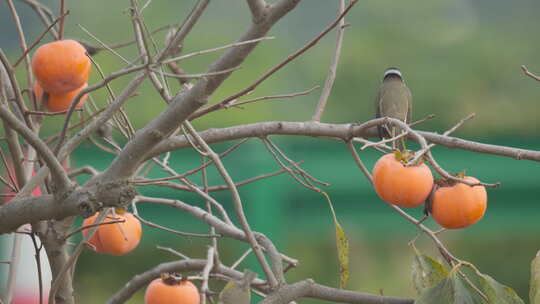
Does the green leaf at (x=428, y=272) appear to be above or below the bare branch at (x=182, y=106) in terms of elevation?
below

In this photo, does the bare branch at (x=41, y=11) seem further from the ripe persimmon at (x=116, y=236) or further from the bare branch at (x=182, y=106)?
the bare branch at (x=182, y=106)

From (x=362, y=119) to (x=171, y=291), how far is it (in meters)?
3.56

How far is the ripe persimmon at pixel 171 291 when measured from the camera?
0.99m

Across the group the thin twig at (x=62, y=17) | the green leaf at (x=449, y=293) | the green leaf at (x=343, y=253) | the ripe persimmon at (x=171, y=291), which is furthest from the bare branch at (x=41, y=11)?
the green leaf at (x=449, y=293)

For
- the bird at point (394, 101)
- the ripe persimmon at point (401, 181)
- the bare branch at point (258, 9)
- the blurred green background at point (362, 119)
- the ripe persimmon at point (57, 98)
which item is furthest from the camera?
the blurred green background at point (362, 119)

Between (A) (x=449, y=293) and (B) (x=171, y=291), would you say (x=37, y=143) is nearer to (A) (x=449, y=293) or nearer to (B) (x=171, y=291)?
(B) (x=171, y=291)

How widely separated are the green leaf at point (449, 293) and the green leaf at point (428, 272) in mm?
74

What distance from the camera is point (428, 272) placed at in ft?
3.19

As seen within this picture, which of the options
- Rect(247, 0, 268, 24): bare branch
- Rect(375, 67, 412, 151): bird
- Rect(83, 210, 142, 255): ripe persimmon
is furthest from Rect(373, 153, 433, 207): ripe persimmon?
Rect(375, 67, 412, 151): bird

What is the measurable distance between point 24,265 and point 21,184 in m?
1.48

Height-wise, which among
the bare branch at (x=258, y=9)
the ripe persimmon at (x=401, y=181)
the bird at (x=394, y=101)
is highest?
the bare branch at (x=258, y=9)

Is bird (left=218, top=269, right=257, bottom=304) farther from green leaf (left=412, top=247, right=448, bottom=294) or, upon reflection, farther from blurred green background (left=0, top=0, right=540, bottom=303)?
blurred green background (left=0, top=0, right=540, bottom=303)

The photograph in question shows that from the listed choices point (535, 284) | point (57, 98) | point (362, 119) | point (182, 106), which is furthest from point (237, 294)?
point (362, 119)

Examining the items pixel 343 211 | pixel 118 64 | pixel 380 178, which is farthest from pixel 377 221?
pixel 380 178
